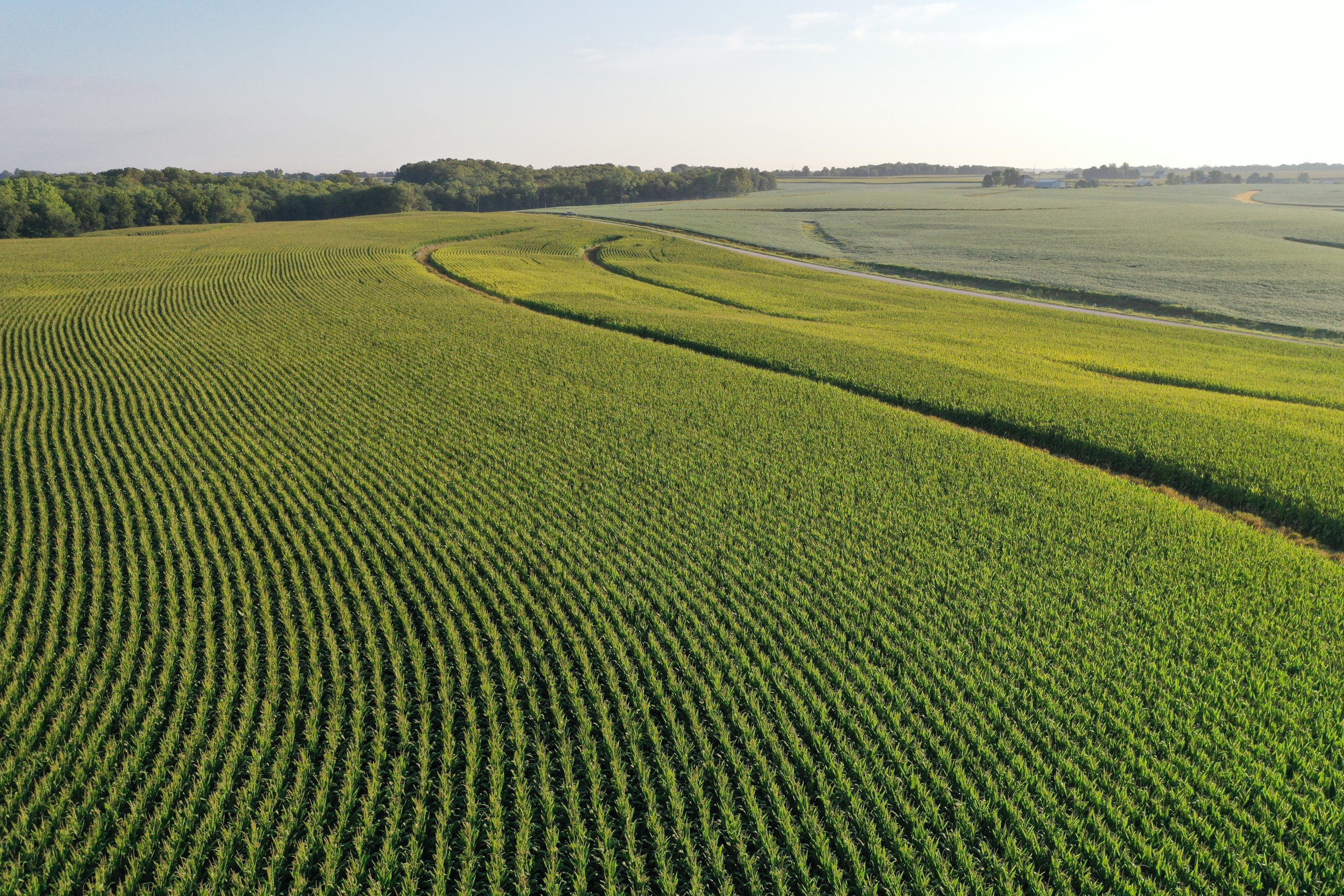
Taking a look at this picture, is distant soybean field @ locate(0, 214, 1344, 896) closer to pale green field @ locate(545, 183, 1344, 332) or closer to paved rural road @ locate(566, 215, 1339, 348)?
paved rural road @ locate(566, 215, 1339, 348)

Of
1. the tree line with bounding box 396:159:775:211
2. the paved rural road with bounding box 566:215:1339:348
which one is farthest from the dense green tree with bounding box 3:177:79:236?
the paved rural road with bounding box 566:215:1339:348

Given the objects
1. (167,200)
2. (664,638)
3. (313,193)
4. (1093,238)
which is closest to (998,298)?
(1093,238)

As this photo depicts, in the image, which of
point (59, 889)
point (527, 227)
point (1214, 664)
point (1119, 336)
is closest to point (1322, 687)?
point (1214, 664)

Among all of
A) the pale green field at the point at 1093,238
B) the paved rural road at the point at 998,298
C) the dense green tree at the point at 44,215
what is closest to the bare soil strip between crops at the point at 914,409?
the paved rural road at the point at 998,298

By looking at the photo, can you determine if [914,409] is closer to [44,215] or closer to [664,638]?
[664,638]

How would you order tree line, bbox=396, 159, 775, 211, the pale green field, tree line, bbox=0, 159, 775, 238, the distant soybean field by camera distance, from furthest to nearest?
tree line, bbox=396, 159, 775, 211, tree line, bbox=0, 159, 775, 238, the pale green field, the distant soybean field

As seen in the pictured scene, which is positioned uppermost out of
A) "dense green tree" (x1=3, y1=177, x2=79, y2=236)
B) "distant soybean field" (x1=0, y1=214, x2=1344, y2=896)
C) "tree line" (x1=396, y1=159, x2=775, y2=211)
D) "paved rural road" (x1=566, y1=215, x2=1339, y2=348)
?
"tree line" (x1=396, y1=159, x2=775, y2=211)

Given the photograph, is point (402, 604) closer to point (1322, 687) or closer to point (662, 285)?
point (1322, 687)
